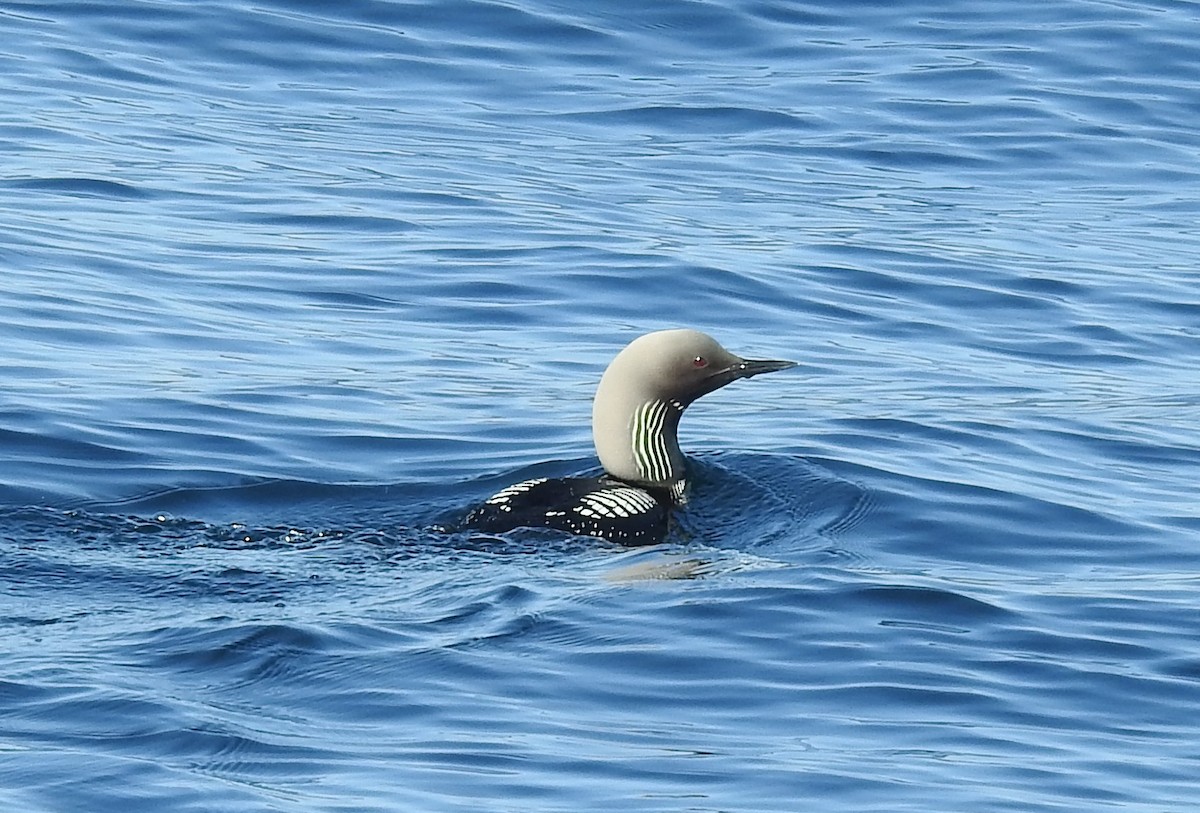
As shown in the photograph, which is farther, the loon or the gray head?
the gray head

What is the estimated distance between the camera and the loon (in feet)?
25.7

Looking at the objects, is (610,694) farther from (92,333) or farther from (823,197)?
(823,197)

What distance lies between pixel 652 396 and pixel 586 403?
153 centimetres

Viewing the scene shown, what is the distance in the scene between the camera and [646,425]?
831 cm

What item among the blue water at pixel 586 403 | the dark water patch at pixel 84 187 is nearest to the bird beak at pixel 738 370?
the blue water at pixel 586 403

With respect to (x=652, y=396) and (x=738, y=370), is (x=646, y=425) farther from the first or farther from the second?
(x=738, y=370)

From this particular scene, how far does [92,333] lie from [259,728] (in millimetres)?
5207

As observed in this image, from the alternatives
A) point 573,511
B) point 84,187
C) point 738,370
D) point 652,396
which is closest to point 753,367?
point 738,370

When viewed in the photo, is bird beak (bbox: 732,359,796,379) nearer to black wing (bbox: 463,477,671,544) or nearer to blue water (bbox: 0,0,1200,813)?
blue water (bbox: 0,0,1200,813)

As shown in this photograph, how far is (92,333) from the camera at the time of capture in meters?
10.3

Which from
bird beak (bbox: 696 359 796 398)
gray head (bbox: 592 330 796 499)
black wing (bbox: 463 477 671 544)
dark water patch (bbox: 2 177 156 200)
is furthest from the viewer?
dark water patch (bbox: 2 177 156 200)

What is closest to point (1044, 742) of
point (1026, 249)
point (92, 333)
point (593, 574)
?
point (593, 574)

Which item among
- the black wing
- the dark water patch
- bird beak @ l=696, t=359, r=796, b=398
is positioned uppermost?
bird beak @ l=696, t=359, r=796, b=398

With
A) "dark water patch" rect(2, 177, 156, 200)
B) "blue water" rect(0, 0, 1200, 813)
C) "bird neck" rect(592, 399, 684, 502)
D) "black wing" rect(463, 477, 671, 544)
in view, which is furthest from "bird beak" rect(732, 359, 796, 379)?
"dark water patch" rect(2, 177, 156, 200)
